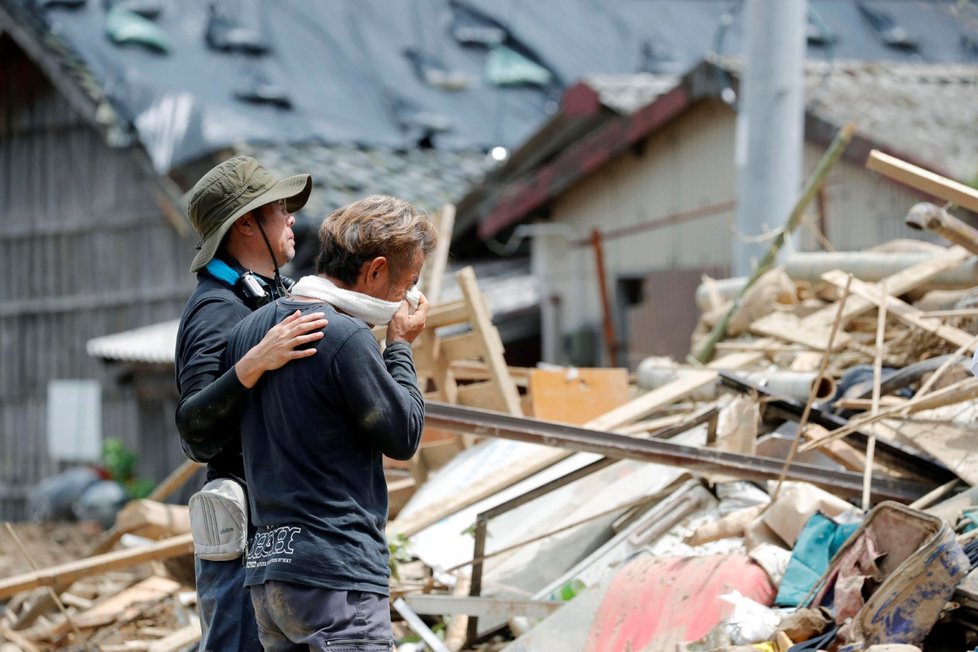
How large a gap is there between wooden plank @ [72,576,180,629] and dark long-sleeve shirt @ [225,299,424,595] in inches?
130

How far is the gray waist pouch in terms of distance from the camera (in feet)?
10.9

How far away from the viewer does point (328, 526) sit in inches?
119

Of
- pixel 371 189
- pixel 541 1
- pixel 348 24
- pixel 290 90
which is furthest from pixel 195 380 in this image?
pixel 541 1

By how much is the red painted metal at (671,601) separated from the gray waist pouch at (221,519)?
1440 mm

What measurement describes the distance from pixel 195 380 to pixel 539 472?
252cm

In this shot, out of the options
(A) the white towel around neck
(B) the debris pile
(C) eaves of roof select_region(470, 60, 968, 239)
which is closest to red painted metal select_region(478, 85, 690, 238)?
(C) eaves of roof select_region(470, 60, 968, 239)

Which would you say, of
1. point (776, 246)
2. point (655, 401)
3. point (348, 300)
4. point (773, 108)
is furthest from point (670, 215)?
point (348, 300)

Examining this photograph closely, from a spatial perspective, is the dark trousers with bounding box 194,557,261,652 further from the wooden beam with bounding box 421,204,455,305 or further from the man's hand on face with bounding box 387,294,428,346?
the wooden beam with bounding box 421,204,455,305

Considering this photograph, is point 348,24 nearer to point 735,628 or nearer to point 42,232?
point 42,232

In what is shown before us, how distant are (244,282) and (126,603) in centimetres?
322

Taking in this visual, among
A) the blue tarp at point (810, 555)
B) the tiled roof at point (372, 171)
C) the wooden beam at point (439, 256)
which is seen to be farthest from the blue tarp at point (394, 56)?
the blue tarp at point (810, 555)

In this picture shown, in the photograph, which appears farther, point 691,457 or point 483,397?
point 483,397

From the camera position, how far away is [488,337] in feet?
20.6

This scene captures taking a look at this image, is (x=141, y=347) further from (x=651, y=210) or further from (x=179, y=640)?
(x=179, y=640)
